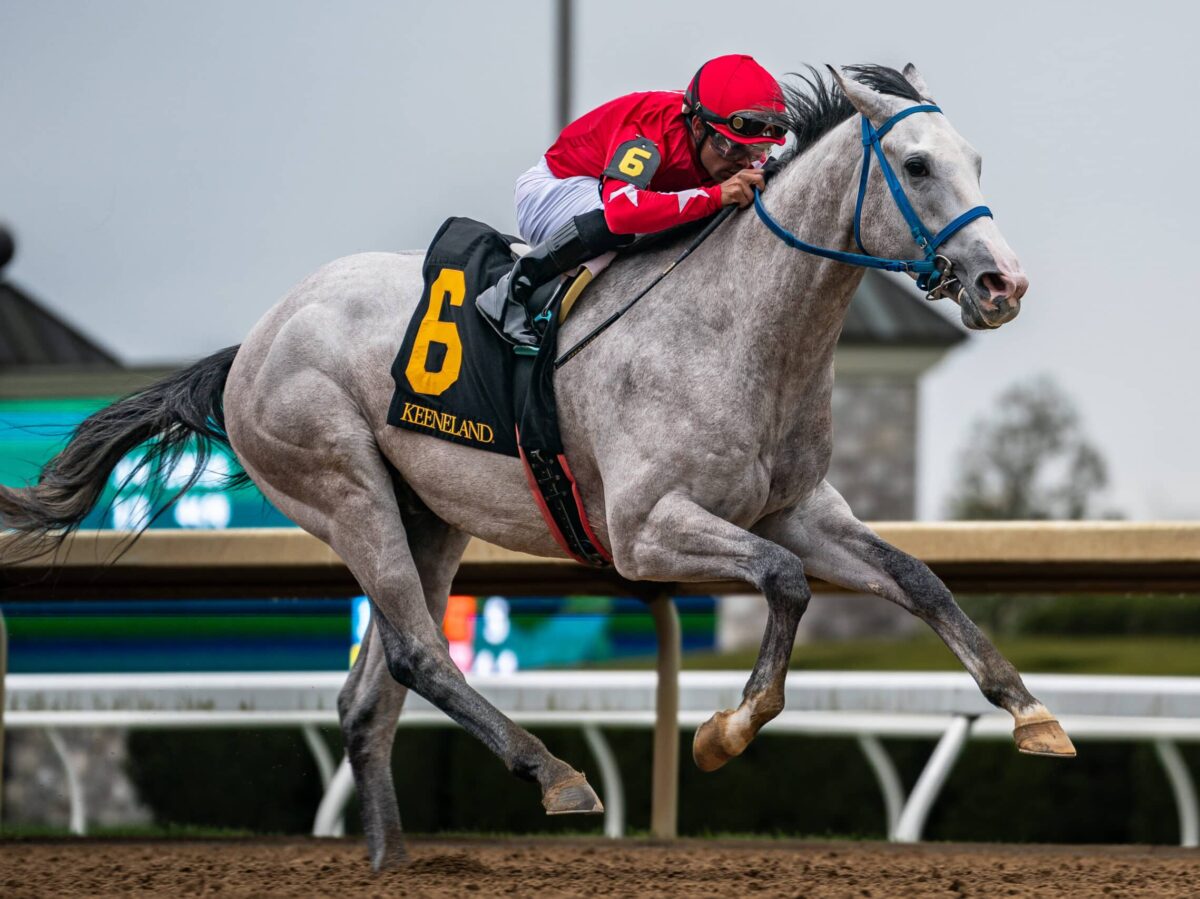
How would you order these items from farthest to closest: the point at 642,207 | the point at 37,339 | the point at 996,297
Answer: the point at 37,339 → the point at 642,207 → the point at 996,297

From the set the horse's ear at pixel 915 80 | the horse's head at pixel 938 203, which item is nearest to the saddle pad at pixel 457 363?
the horse's head at pixel 938 203

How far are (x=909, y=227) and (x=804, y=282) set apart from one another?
0.98 ft

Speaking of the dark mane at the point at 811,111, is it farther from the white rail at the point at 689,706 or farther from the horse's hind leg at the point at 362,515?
the white rail at the point at 689,706

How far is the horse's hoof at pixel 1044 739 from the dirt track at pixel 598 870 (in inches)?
13.9

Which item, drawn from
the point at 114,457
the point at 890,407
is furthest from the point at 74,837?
the point at 890,407

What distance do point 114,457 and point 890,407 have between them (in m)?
11.3

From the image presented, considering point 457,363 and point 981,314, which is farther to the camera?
point 457,363

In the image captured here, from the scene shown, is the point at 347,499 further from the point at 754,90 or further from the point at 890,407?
the point at 890,407

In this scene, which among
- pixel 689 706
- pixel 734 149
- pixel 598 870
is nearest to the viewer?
pixel 734 149

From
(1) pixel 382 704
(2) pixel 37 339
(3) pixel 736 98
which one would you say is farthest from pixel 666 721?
(2) pixel 37 339

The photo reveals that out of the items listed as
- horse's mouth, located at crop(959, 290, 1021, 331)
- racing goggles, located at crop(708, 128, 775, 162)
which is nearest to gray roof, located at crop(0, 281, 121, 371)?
racing goggles, located at crop(708, 128, 775, 162)

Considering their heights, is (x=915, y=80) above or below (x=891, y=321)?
above

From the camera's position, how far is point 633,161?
378cm

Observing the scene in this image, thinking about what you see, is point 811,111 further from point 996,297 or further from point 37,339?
point 37,339
